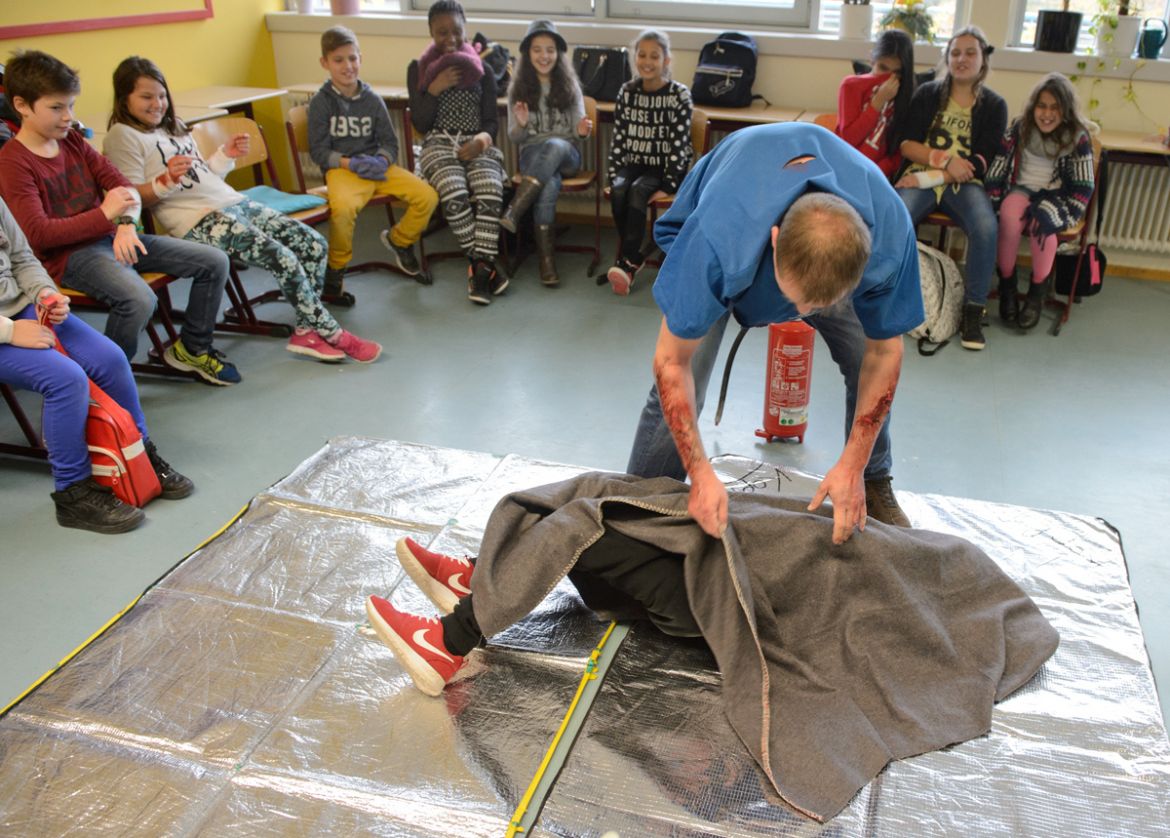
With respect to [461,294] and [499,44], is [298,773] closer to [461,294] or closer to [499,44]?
[461,294]

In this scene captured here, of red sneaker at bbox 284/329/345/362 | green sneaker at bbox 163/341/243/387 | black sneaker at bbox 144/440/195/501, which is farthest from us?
red sneaker at bbox 284/329/345/362

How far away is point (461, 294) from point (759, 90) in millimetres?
1811

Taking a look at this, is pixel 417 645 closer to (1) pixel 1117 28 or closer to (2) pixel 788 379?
(2) pixel 788 379

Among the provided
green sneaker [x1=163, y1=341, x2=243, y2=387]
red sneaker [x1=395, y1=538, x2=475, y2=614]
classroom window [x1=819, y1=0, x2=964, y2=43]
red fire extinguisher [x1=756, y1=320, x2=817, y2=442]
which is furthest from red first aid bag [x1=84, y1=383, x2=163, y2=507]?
classroom window [x1=819, y1=0, x2=964, y2=43]

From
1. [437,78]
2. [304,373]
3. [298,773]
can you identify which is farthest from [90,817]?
[437,78]

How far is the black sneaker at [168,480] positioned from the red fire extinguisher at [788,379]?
172 cm

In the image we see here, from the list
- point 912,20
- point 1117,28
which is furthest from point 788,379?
point 1117,28

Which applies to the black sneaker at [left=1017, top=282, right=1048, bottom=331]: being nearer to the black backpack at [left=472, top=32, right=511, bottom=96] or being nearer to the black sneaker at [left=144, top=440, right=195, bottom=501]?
the black backpack at [left=472, top=32, right=511, bottom=96]

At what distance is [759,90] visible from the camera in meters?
4.87

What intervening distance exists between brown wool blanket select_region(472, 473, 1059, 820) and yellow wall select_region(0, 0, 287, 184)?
11.1 feet

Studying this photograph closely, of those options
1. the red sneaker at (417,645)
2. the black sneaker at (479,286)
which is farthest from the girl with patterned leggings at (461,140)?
the red sneaker at (417,645)

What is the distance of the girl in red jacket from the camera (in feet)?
13.2

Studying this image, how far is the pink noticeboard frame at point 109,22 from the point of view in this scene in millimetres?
4004

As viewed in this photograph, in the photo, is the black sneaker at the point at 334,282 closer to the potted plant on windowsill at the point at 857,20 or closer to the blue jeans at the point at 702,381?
the blue jeans at the point at 702,381
